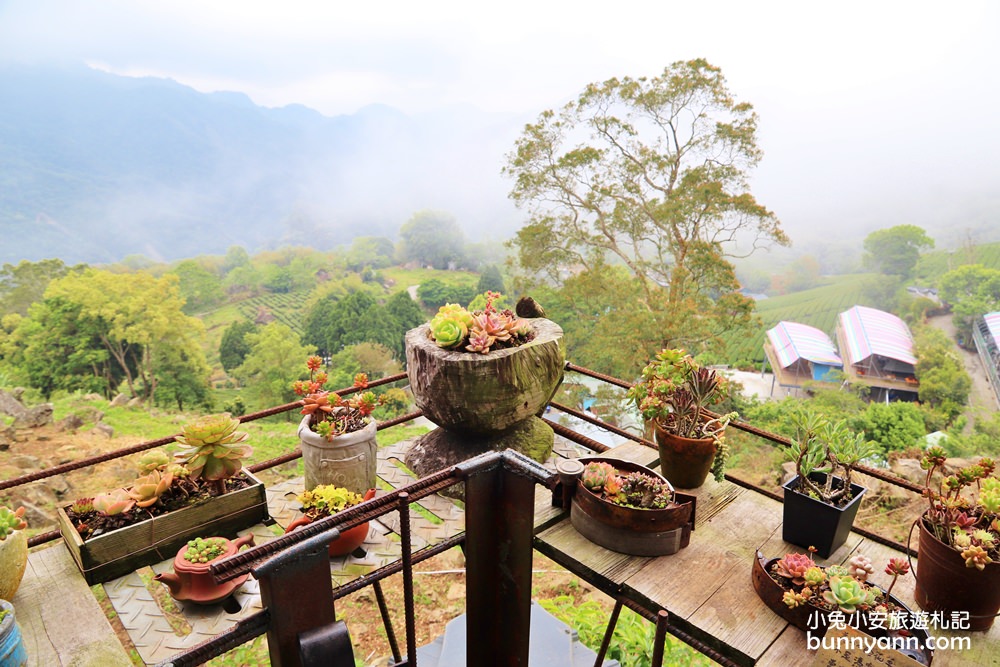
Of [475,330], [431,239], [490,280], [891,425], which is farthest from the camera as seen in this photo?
[431,239]

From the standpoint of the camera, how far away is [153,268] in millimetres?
41312

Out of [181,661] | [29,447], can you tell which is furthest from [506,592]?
[29,447]

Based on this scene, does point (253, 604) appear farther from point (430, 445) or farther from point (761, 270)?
point (761, 270)

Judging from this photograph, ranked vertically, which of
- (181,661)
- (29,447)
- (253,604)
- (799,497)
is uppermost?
(181,661)

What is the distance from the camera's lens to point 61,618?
6.84ft

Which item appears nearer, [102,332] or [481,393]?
[481,393]

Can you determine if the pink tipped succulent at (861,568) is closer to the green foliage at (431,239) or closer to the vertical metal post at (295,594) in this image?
the vertical metal post at (295,594)

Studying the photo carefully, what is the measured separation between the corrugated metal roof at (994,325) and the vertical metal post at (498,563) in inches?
1097

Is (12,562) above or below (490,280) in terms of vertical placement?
above

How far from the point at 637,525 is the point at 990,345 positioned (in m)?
28.7

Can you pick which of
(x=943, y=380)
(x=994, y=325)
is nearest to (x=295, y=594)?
(x=943, y=380)

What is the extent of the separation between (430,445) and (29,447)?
28.1 feet

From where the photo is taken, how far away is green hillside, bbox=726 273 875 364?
104 ft

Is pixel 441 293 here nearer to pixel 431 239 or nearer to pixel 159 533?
pixel 431 239
